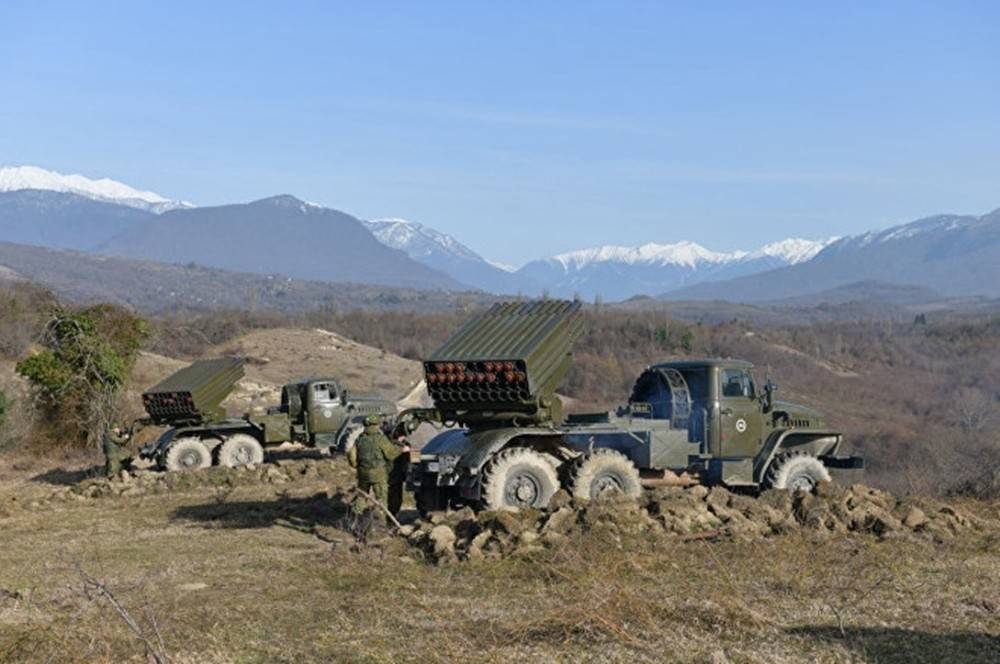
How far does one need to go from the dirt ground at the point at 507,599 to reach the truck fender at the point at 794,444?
8.56 ft

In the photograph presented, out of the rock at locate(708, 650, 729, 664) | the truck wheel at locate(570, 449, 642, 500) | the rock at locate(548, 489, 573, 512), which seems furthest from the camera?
the truck wheel at locate(570, 449, 642, 500)

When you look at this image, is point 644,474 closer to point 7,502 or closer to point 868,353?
point 7,502

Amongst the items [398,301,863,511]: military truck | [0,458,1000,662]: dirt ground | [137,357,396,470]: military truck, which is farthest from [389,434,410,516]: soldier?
[137,357,396,470]: military truck

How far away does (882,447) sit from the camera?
48.7 meters

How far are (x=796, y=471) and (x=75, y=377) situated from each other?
68.3 feet

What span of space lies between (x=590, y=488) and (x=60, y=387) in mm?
20585

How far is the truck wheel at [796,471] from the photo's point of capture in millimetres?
17297

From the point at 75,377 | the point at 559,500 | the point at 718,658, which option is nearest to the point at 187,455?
the point at 75,377

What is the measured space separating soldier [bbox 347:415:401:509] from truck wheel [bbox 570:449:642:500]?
2222 mm

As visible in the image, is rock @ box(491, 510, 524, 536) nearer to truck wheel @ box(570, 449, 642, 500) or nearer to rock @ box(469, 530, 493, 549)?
rock @ box(469, 530, 493, 549)

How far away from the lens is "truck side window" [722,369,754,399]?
57.6ft

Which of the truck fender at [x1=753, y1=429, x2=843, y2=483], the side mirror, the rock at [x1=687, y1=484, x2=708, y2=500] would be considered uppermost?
the side mirror

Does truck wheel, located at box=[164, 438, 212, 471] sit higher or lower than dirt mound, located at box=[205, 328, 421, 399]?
lower

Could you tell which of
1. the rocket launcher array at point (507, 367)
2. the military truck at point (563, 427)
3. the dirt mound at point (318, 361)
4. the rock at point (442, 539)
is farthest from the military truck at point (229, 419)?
the dirt mound at point (318, 361)
